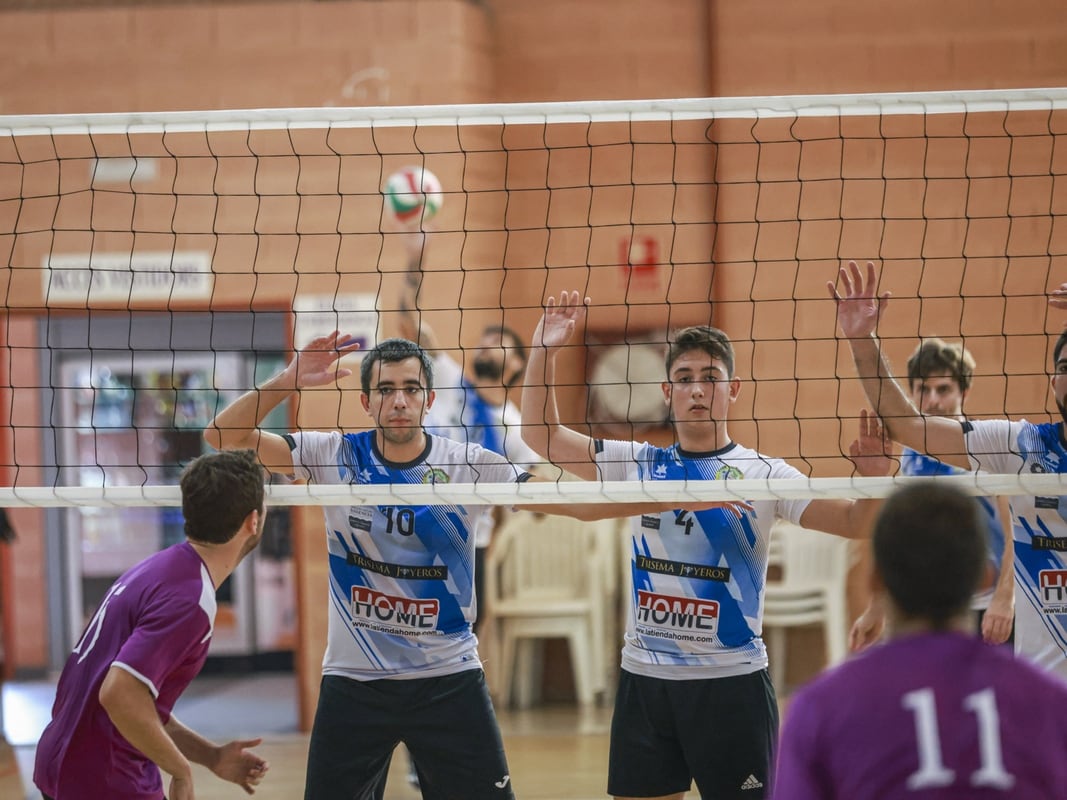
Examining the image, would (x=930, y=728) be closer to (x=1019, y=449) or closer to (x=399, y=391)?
(x=1019, y=449)

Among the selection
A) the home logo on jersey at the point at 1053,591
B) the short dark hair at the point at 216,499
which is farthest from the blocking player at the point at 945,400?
the short dark hair at the point at 216,499

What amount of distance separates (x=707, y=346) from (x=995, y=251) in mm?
5021

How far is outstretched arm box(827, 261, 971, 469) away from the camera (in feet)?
12.6

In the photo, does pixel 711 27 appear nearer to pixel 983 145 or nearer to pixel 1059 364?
pixel 983 145

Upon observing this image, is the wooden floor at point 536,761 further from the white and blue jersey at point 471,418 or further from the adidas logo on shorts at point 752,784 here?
the adidas logo on shorts at point 752,784

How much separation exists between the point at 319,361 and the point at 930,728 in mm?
2624

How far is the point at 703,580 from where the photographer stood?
3938 mm

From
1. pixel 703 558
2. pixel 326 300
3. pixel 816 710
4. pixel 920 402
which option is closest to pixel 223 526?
pixel 703 558

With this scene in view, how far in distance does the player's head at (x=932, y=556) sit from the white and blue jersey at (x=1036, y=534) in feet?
6.66

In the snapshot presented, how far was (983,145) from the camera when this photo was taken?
27.3 feet

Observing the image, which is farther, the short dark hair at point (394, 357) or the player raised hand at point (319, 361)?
the short dark hair at point (394, 357)

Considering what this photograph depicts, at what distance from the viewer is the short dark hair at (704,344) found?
4047mm

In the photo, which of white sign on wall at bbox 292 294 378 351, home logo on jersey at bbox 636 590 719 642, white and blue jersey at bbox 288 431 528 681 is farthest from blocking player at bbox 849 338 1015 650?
white sign on wall at bbox 292 294 378 351

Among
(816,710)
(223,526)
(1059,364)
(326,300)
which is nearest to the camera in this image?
(816,710)
